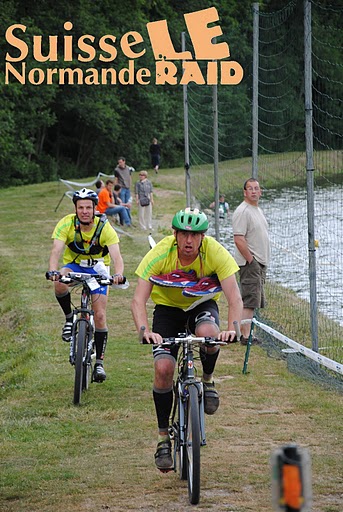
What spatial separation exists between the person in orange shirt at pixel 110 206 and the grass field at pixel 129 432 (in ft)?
42.3

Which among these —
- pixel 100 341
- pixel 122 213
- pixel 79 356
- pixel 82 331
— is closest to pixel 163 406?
pixel 79 356

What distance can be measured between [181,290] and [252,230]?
5.24 m

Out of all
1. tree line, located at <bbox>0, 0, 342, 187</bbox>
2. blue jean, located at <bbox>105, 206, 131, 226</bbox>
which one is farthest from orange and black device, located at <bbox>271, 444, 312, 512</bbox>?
tree line, located at <bbox>0, 0, 342, 187</bbox>

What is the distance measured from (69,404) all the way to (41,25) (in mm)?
44682

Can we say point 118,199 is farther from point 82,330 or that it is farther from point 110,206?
point 82,330

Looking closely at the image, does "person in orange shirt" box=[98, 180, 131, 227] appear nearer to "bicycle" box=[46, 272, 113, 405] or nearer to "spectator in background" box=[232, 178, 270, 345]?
"spectator in background" box=[232, 178, 270, 345]

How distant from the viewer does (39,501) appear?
21.2ft

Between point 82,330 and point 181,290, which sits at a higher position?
point 181,290

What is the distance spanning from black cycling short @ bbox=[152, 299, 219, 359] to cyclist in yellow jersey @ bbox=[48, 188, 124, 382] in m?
2.48

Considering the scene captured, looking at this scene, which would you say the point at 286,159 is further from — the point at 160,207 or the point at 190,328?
the point at 160,207

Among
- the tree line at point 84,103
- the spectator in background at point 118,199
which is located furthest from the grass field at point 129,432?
the tree line at point 84,103

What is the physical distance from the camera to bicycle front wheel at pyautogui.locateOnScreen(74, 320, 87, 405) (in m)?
9.34

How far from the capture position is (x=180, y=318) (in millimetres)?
6922

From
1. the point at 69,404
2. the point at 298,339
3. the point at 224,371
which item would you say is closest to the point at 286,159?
the point at 298,339
